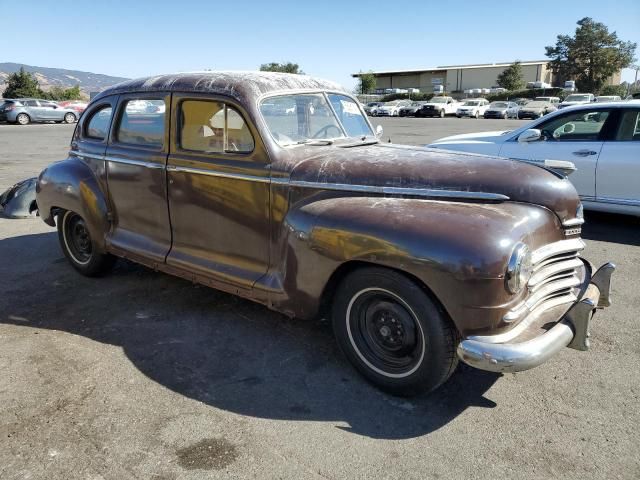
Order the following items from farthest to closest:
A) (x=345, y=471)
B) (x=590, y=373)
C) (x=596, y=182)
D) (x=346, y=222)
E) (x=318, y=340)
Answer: (x=596, y=182), (x=318, y=340), (x=590, y=373), (x=346, y=222), (x=345, y=471)

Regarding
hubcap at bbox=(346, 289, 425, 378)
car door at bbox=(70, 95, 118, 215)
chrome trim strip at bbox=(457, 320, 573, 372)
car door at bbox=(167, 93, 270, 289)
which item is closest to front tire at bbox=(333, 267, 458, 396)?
hubcap at bbox=(346, 289, 425, 378)

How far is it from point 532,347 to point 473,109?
134ft

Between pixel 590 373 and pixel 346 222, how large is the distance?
73.3 inches

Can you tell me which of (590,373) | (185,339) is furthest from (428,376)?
(185,339)

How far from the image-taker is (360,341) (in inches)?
123

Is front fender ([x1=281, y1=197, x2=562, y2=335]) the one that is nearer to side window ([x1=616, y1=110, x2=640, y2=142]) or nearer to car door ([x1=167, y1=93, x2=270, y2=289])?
car door ([x1=167, y1=93, x2=270, y2=289])

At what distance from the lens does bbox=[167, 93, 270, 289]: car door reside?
3561 mm

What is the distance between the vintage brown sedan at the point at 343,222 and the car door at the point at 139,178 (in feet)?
0.05

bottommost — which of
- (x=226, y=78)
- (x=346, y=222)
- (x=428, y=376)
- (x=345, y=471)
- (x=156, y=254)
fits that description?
(x=345, y=471)

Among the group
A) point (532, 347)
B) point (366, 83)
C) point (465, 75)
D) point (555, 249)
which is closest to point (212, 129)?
point (555, 249)

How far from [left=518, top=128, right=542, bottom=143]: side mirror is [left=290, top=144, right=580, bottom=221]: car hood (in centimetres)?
347

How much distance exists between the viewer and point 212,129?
A: 3.82 metres

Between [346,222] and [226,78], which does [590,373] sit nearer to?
[346,222]

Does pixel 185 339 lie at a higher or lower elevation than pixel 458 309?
lower
